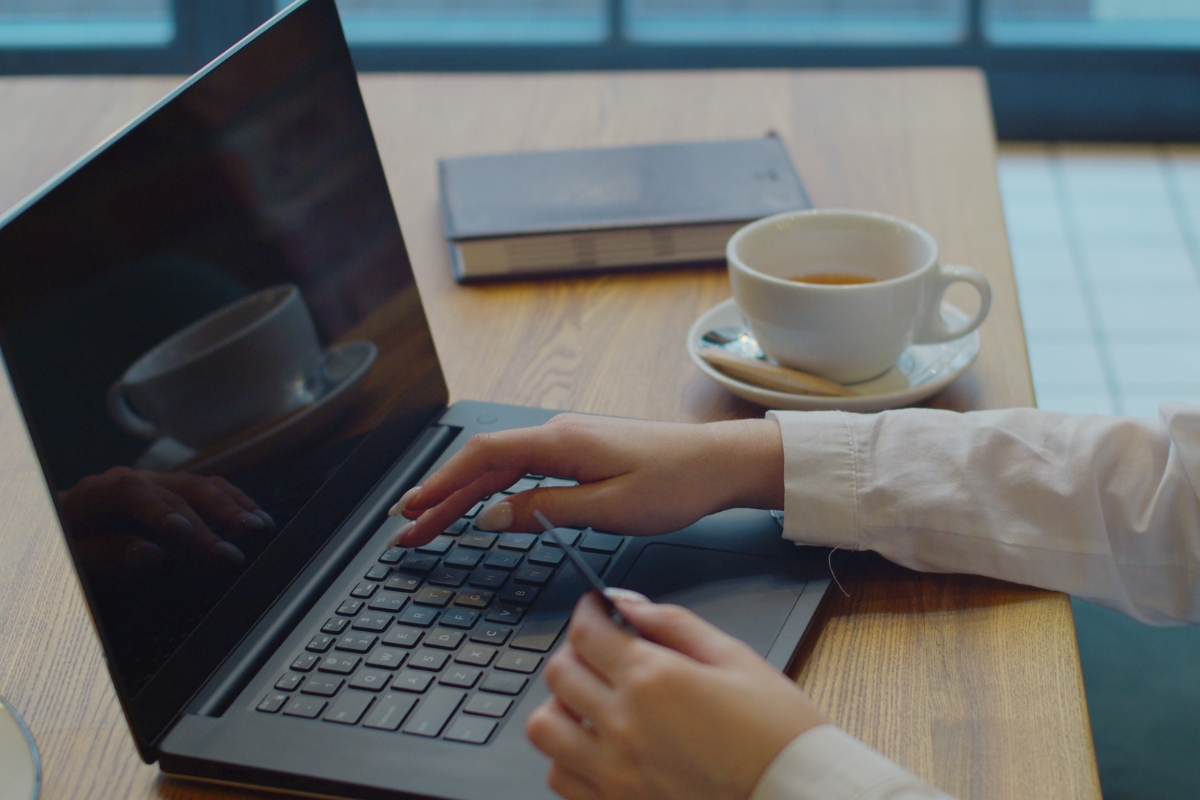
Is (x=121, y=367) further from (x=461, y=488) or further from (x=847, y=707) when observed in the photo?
(x=847, y=707)

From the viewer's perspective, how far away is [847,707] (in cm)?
53

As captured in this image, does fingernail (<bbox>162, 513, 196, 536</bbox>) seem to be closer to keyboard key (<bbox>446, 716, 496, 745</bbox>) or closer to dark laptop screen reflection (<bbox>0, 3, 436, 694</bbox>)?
dark laptop screen reflection (<bbox>0, 3, 436, 694</bbox>)

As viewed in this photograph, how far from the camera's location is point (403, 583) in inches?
23.7

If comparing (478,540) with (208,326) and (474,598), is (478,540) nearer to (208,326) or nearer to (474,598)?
(474,598)

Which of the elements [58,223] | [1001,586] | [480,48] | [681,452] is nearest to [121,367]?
[58,223]

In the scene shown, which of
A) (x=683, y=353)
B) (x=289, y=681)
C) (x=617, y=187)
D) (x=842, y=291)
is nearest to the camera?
(x=289, y=681)

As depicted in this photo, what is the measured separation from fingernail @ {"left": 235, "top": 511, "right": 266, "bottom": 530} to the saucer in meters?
0.03

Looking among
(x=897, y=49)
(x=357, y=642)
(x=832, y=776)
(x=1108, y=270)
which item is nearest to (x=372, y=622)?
(x=357, y=642)

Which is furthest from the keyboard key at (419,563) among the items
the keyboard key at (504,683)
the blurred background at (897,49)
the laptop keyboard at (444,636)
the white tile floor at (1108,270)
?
the blurred background at (897,49)

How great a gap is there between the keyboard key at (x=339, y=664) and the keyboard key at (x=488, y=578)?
79mm

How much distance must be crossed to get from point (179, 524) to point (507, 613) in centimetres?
17

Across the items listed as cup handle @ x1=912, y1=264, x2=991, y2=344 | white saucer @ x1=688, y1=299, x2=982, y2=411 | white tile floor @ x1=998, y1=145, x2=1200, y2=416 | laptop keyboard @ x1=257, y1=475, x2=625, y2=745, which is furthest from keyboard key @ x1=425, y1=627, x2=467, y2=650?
white tile floor @ x1=998, y1=145, x2=1200, y2=416

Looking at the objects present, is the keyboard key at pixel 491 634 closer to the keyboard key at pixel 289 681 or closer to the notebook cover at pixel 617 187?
the keyboard key at pixel 289 681

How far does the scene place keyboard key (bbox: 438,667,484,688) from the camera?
0.53 meters
